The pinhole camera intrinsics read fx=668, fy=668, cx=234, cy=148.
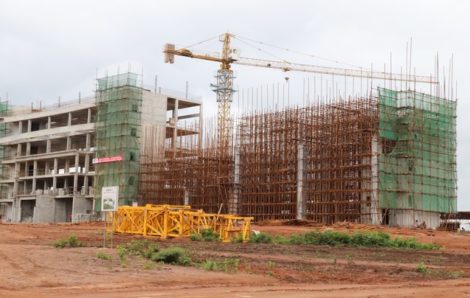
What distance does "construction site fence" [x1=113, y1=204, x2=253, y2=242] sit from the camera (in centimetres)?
3366

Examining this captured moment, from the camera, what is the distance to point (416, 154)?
50562 mm

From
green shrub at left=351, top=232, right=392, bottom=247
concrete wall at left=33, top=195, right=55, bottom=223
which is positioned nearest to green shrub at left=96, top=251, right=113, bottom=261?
green shrub at left=351, top=232, right=392, bottom=247

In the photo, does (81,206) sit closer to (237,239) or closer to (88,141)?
(88,141)

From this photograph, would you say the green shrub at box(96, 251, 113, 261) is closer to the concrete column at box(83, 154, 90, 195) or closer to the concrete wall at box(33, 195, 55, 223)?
the concrete column at box(83, 154, 90, 195)

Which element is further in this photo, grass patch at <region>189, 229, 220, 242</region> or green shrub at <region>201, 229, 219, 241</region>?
green shrub at <region>201, 229, 219, 241</region>

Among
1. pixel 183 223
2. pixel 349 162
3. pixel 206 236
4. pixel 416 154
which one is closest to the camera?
pixel 206 236

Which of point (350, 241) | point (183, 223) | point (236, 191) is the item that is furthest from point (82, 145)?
point (350, 241)

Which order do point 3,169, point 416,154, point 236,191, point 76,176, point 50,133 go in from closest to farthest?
1. point 416,154
2. point 236,191
3. point 76,176
4. point 50,133
5. point 3,169

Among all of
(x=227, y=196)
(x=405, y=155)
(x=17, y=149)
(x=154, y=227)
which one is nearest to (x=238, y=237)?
(x=154, y=227)

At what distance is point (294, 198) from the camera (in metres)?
53.3

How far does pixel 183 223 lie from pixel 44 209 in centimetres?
4534

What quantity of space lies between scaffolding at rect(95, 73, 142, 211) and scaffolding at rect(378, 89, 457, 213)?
28310mm

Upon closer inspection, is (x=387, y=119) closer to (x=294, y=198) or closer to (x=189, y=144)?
(x=294, y=198)

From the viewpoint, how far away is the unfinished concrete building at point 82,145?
226 ft
